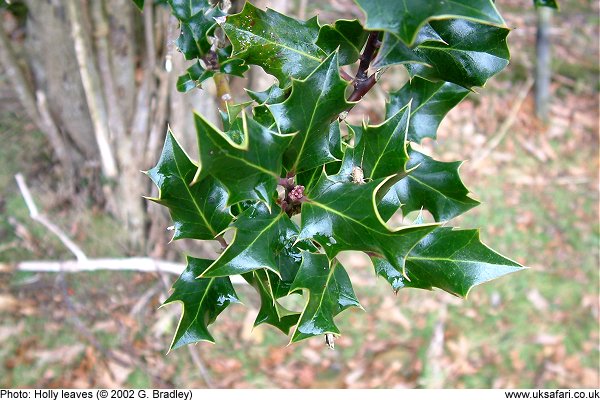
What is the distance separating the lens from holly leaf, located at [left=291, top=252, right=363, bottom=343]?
63 centimetres

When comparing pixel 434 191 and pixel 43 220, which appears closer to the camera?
pixel 434 191

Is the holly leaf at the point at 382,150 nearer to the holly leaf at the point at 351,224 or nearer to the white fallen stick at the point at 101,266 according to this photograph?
the holly leaf at the point at 351,224

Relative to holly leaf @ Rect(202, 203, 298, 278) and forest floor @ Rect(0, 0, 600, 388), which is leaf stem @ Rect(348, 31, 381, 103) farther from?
forest floor @ Rect(0, 0, 600, 388)

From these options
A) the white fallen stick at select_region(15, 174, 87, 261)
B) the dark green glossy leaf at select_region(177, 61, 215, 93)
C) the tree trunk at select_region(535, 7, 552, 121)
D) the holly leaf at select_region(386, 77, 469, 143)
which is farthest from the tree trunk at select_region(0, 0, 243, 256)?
the tree trunk at select_region(535, 7, 552, 121)

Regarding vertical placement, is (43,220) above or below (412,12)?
below

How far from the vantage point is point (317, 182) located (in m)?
0.65

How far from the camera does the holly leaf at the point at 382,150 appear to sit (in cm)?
62

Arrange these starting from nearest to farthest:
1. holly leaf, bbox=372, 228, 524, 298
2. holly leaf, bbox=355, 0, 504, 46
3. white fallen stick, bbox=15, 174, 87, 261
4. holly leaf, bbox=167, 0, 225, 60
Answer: holly leaf, bbox=355, 0, 504, 46, holly leaf, bbox=372, 228, 524, 298, holly leaf, bbox=167, 0, 225, 60, white fallen stick, bbox=15, 174, 87, 261

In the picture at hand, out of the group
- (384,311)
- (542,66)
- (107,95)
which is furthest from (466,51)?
(542,66)

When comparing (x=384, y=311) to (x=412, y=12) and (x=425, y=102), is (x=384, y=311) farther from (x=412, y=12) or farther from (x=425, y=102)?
(x=412, y=12)

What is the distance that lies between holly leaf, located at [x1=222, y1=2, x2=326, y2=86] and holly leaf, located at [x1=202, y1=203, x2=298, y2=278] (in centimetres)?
20

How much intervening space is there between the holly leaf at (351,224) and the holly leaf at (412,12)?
0.17 m

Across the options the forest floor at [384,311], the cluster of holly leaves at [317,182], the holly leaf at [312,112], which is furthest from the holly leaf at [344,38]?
the forest floor at [384,311]

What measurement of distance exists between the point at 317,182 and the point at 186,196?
17 centimetres
